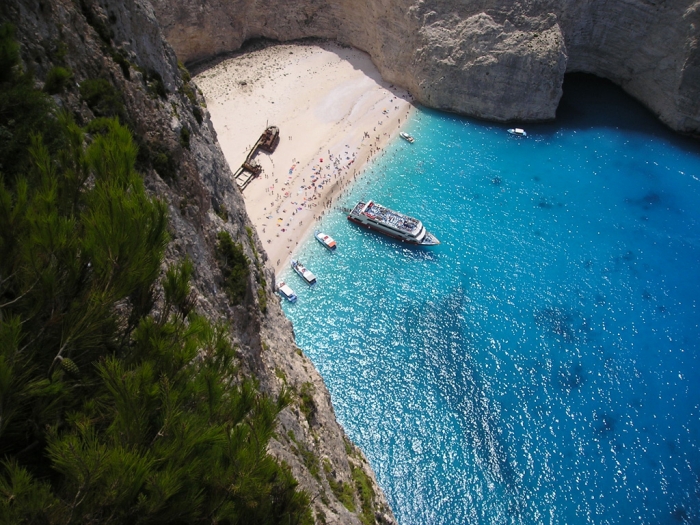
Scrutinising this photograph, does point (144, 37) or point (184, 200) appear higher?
point (144, 37)

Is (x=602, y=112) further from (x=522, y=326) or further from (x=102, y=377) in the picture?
(x=102, y=377)

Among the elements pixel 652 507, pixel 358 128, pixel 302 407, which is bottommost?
pixel 652 507

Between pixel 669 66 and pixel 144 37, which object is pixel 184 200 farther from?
pixel 669 66

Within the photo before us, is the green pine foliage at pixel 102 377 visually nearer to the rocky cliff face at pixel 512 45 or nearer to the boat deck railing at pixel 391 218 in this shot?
the boat deck railing at pixel 391 218

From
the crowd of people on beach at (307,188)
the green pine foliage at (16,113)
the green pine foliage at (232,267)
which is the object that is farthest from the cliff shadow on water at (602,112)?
the green pine foliage at (16,113)

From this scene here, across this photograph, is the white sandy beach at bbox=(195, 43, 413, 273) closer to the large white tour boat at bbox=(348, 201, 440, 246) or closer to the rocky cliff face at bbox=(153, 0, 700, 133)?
the large white tour boat at bbox=(348, 201, 440, 246)

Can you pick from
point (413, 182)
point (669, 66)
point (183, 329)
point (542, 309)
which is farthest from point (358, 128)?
point (183, 329)
